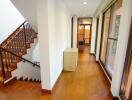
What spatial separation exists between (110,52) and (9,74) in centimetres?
321

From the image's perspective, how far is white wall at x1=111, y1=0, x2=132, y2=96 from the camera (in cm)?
189

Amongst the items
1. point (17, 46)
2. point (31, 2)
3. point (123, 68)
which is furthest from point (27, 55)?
point (123, 68)

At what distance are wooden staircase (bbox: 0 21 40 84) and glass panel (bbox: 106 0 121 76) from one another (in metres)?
2.69

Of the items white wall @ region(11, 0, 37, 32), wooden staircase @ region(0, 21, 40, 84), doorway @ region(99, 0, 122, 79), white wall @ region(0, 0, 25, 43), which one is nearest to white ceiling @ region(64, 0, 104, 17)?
doorway @ region(99, 0, 122, 79)

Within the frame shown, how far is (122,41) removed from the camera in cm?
201

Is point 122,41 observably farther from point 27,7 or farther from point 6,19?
point 6,19

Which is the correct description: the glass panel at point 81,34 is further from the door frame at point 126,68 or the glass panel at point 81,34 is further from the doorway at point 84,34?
the door frame at point 126,68

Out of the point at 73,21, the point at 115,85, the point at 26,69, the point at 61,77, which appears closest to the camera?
the point at 115,85

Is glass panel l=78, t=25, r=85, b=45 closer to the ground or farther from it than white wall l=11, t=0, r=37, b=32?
closer to the ground

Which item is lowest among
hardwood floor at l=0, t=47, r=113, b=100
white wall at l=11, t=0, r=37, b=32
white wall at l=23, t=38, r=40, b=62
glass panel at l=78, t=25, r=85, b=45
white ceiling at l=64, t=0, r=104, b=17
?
hardwood floor at l=0, t=47, r=113, b=100

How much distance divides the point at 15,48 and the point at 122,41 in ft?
11.5

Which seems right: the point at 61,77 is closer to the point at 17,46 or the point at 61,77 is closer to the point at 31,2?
the point at 17,46

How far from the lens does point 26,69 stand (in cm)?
390

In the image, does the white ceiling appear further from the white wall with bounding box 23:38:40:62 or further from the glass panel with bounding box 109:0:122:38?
A: the white wall with bounding box 23:38:40:62
